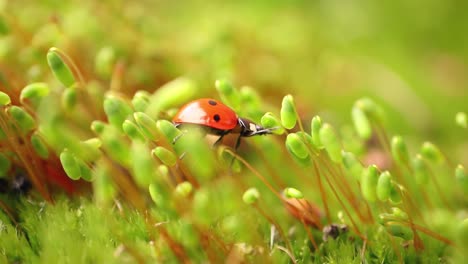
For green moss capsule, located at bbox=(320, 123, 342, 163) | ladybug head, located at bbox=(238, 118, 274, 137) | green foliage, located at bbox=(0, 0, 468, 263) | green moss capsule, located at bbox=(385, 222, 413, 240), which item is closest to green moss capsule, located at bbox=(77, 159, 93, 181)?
green foliage, located at bbox=(0, 0, 468, 263)

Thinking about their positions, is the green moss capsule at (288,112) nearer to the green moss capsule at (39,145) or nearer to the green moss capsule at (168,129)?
the green moss capsule at (168,129)

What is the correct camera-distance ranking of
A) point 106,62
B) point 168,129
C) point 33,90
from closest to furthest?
Answer: point 168,129 → point 33,90 → point 106,62

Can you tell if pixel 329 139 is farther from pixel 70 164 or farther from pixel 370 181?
pixel 70 164

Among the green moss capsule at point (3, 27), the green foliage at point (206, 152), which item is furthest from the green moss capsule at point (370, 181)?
the green moss capsule at point (3, 27)

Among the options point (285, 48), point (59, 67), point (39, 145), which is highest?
point (59, 67)

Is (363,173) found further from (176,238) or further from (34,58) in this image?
(34,58)

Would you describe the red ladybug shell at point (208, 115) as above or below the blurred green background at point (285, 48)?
above

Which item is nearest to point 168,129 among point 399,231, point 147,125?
point 147,125

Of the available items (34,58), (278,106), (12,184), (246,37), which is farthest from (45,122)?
(246,37)

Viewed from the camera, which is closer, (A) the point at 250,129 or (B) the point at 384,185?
(B) the point at 384,185
